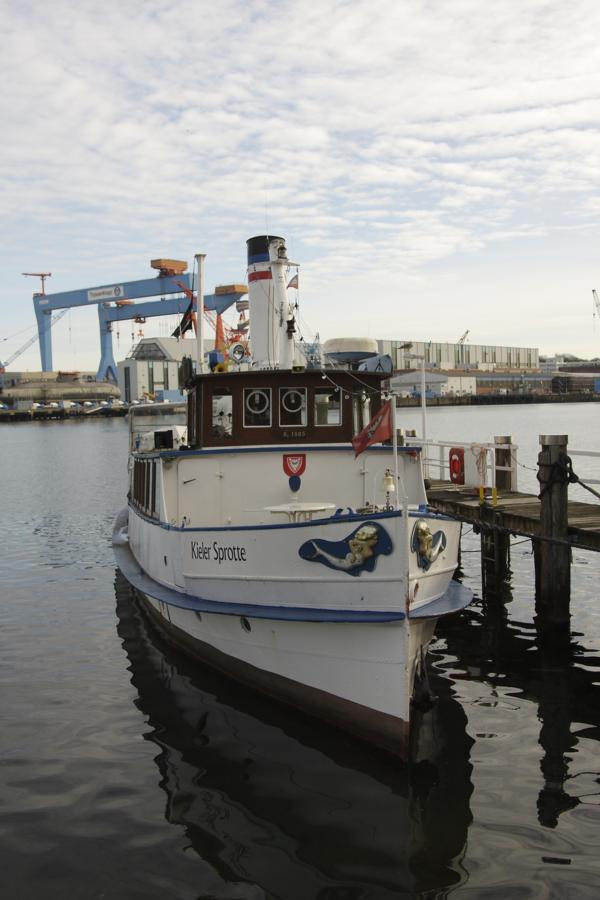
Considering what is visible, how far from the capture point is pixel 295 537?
10.8m

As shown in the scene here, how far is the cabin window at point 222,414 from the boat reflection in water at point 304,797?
14.4ft

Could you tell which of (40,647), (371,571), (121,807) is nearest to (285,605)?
(371,571)

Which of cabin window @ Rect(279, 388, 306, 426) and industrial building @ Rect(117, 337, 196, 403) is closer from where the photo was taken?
cabin window @ Rect(279, 388, 306, 426)

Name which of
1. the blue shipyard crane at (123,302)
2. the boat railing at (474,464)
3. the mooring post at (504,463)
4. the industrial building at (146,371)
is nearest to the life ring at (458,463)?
the boat railing at (474,464)

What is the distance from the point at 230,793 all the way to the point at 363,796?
1.63m

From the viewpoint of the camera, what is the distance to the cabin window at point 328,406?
14148 mm

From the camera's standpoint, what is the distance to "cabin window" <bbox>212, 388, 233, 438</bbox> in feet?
46.0

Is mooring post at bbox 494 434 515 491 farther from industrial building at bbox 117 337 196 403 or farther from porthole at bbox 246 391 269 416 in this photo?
industrial building at bbox 117 337 196 403

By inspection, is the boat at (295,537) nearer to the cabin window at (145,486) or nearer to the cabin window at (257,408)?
the cabin window at (257,408)

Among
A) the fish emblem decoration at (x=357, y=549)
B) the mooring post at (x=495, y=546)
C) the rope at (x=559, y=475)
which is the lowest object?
the mooring post at (x=495, y=546)

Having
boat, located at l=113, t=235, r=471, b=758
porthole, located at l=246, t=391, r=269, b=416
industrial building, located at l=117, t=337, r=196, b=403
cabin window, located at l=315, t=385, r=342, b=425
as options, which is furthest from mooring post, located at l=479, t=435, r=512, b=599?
industrial building, located at l=117, t=337, r=196, b=403

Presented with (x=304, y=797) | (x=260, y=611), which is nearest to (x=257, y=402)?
(x=260, y=611)

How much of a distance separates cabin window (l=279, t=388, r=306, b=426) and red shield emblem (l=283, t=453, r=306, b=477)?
0.65 m

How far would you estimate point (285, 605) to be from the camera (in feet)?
35.9
